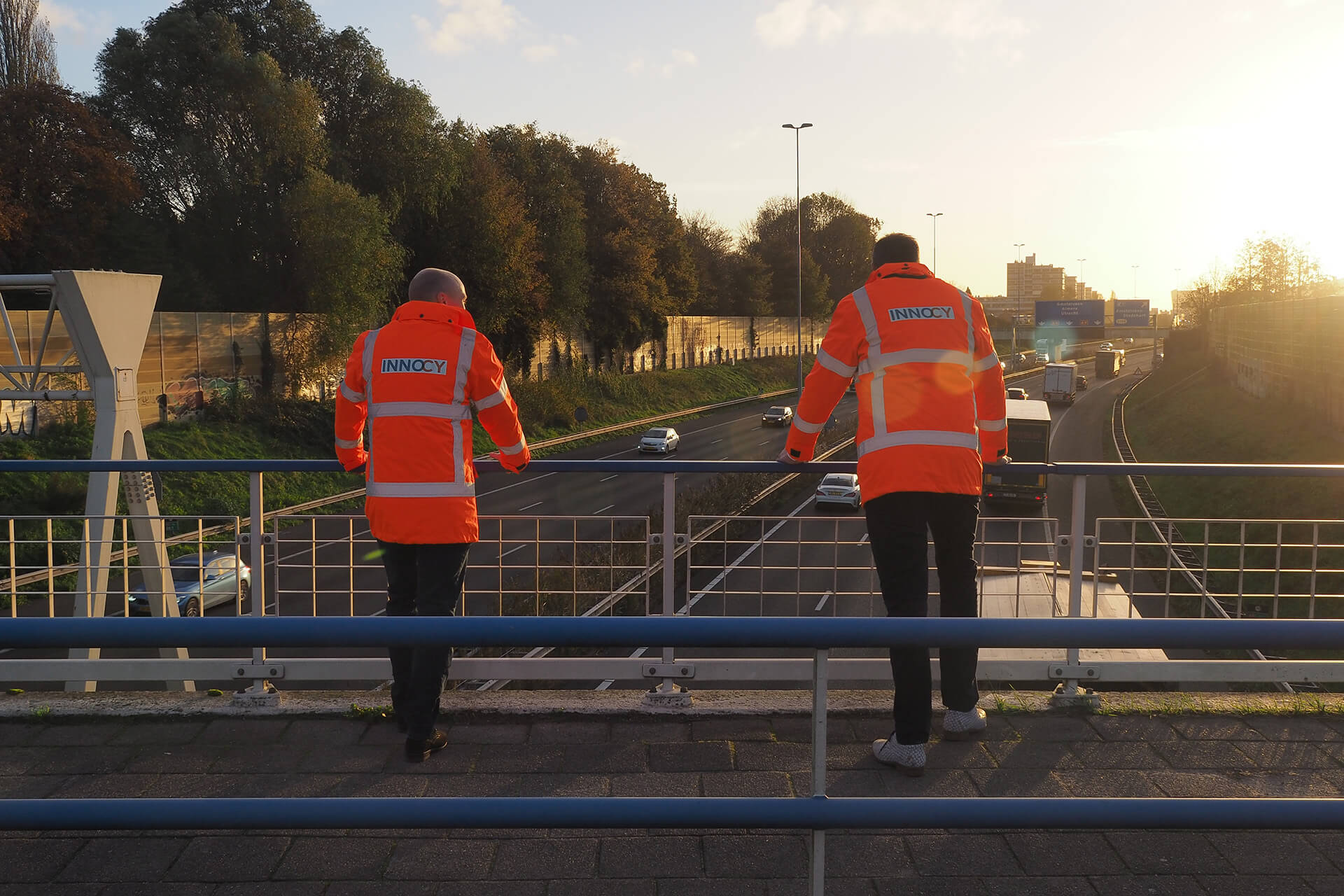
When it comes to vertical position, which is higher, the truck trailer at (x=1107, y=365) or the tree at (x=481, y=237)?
the tree at (x=481, y=237)

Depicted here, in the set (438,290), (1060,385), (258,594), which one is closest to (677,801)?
(438,290)

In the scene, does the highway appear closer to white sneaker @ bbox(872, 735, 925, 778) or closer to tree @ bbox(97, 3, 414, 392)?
white sneaker @ bbox(872, 735, 925, 778)

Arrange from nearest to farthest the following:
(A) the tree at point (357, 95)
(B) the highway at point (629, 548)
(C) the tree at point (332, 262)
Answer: (B) the highway at point (629, 548) → (C) the tree at point (332, 262) → (A) the tree at point (357, 95)

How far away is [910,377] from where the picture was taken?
13.5 feet

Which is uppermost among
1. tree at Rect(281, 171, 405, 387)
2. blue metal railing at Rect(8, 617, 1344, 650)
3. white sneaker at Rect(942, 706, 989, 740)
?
tree at Rect(281, 171, 405, 387)

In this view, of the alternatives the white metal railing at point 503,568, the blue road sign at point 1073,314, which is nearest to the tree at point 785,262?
the blue road sign at point 1073,314

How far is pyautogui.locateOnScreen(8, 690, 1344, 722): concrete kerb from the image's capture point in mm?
4844

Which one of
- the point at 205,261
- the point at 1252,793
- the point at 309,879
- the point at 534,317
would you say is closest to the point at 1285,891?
the point at 1252,793

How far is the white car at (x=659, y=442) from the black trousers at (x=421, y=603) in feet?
118

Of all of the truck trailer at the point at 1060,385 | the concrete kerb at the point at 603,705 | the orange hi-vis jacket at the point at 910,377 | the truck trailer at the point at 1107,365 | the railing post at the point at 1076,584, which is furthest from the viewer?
the truck trailer at the point at 1107,365

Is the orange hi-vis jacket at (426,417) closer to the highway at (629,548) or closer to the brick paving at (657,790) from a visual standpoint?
the highway at (629,548)

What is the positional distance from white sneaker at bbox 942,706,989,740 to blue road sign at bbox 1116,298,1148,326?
259 ft

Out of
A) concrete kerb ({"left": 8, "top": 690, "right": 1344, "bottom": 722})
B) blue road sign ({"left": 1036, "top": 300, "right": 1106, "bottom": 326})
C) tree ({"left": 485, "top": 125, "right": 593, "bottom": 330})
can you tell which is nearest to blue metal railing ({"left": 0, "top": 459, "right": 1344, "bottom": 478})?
concrete kerb ({"left": 8, "top": 690, "right": 1344, "bottom": 722})

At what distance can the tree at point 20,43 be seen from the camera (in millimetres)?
43188
